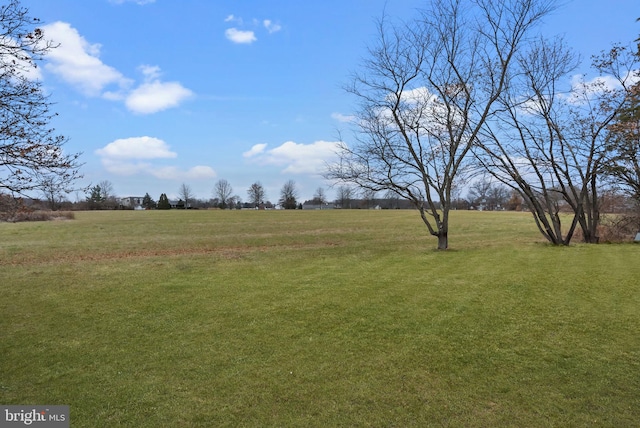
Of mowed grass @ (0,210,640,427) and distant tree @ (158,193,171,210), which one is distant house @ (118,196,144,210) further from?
mowed grass @ (0,210,640,427)

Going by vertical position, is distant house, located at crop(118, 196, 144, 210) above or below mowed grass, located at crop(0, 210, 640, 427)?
above

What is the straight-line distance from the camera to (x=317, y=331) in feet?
19.1

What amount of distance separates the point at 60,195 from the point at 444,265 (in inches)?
393

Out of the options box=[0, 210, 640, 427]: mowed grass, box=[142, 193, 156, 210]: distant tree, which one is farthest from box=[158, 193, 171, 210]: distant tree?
box=[0, 210, 640, 427]: mowed grass

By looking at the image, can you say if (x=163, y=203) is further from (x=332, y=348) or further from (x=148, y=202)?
(x=332, y=348)

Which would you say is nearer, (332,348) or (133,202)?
(332,348)

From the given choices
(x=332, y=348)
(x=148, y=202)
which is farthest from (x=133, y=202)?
(x=332, y=348)

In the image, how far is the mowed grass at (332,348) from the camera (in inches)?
143

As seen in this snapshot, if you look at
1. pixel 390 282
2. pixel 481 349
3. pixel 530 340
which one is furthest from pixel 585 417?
pixel 390 282

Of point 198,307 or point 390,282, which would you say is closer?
point 198,307

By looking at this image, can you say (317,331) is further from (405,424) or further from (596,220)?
(596,220)

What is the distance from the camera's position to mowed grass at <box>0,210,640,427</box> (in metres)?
3.64

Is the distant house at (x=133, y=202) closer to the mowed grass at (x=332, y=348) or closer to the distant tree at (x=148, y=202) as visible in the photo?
the distant tree at (x=148, y=202)

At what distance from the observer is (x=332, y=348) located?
514 cm
